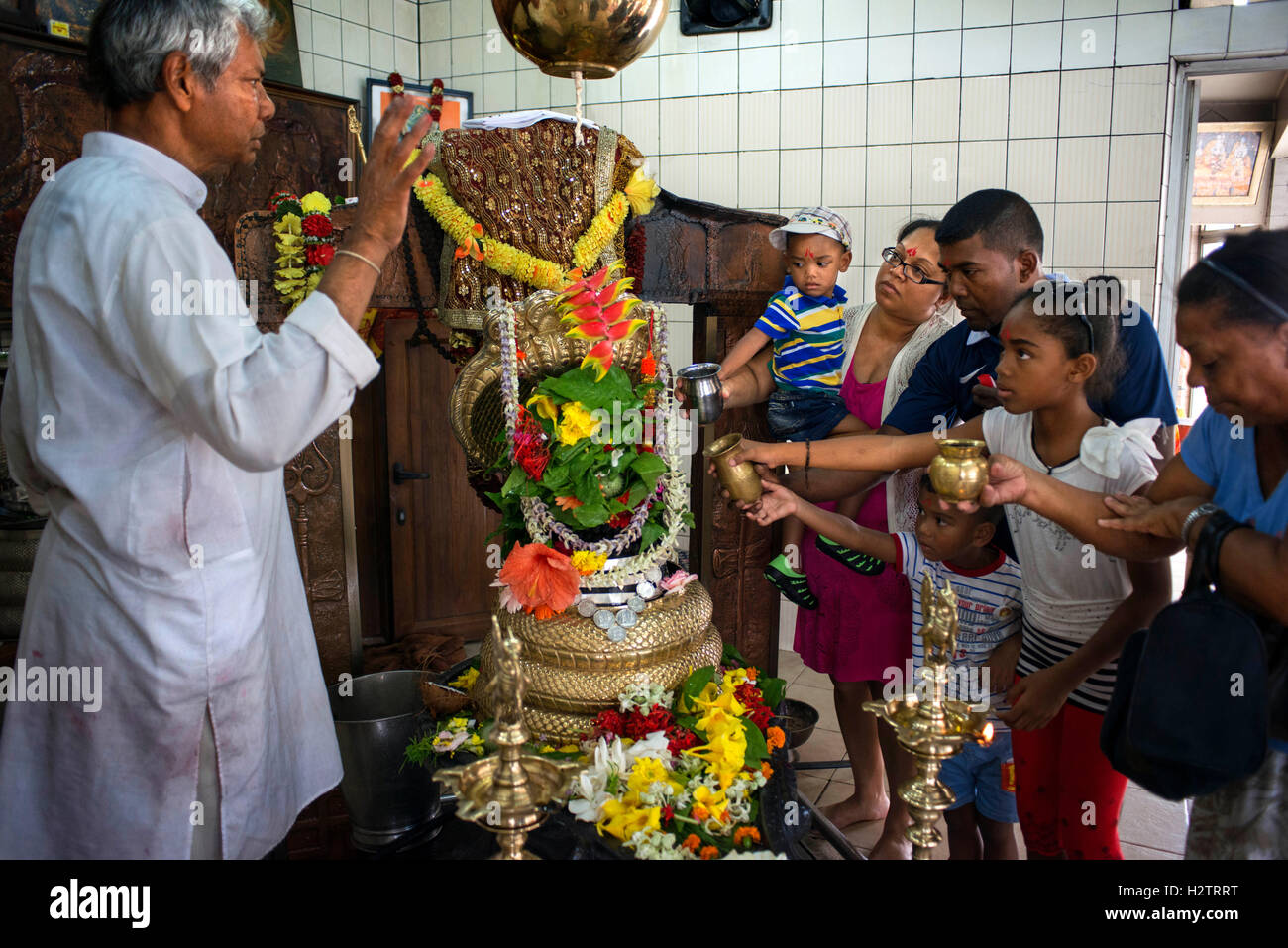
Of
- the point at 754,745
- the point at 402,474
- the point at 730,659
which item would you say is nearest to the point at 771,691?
the point at 730,659

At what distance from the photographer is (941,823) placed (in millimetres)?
2818

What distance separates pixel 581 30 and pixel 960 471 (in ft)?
3.40

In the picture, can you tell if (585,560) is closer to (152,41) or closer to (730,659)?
(730,659)

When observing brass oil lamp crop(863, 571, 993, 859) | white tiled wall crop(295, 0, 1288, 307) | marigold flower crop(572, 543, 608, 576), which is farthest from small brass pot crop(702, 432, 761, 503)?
white tiled wall crop(295, 0, 1288, 307)

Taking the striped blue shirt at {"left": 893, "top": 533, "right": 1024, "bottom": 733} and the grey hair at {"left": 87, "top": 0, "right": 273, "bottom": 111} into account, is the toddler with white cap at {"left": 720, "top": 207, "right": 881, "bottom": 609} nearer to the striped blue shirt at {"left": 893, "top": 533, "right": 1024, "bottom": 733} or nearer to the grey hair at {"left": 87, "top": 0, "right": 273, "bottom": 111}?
the striped blue shirt at {"left": 893, "top": 533, "right": 1024, "bottom": 733}

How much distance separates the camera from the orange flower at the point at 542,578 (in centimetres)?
203

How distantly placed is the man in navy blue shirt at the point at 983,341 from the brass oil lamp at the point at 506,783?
56.9 inches

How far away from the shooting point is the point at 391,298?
2645 millimetres

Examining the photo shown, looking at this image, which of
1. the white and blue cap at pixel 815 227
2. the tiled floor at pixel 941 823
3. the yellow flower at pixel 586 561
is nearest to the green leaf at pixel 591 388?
the yellow flower at pixel 586 561

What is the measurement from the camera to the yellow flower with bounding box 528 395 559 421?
2045 mm

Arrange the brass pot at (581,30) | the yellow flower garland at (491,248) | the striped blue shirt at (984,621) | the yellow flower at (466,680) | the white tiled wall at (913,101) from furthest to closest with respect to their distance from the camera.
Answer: the white tiled wall at (913,101), the yellow flower garland at (491,248), the yellow flower at (466,680), the striped blue shirt at (984,621), the brass pot at (581,30)

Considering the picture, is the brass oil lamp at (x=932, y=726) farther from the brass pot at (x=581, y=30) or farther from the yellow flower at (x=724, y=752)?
the brass pot at (x=581, y=30)

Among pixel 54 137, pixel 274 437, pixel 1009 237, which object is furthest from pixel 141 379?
pixel 54 137
